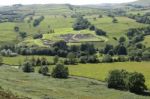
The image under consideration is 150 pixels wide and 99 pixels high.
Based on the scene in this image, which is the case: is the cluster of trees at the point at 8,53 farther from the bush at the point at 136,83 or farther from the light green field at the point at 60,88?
the bush at the point at 136,83

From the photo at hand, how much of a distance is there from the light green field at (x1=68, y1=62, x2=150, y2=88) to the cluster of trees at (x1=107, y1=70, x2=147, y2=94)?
1343 centimetres

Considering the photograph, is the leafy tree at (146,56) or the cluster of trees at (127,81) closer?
the cluster of trees at (127,81)

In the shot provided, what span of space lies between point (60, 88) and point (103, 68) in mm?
47859

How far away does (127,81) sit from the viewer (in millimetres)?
115375

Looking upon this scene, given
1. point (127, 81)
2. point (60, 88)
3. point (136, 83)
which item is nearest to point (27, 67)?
point (60, 88)

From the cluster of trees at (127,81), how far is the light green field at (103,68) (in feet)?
44.1

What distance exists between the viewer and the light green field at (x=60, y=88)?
94.6 m

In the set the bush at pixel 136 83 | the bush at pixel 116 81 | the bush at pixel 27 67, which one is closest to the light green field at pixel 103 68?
the bush at pixel 116 81

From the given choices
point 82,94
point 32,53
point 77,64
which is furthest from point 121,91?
point 32,53

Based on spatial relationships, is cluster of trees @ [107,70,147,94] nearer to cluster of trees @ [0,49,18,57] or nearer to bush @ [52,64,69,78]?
bush @ [52,64,69,78]

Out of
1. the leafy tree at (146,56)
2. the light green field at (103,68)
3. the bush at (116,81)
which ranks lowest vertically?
the leafy tree at (146,56)

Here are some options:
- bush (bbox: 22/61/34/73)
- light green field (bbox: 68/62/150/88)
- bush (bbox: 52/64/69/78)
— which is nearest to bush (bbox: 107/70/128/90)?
light green field (bbox: 68/62/150/88)

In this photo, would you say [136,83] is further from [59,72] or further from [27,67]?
[27,67]

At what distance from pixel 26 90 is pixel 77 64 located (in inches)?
2854
